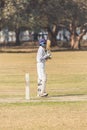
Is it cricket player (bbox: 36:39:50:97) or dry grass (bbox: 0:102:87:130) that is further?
cricket player (bbox: 36:39:50:97)

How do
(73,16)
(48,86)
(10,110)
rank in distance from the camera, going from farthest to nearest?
(73,16) < (48,86) < (10,110)

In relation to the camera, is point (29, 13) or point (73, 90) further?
point (29, 13)

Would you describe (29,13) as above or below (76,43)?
above

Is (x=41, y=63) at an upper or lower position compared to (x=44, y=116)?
upper

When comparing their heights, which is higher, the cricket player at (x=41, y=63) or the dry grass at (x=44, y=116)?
the cricket player at (x=41, y=63)

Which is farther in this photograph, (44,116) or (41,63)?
(41,63)

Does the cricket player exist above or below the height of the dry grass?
above

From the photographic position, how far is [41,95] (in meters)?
19.1

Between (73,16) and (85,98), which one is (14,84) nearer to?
(85,98)

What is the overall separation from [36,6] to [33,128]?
49559mm

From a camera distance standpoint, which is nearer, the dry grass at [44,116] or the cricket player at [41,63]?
the dry grass at [44,116]

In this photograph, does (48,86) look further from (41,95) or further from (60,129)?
(60,129)

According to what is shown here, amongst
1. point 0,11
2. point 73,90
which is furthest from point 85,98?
point 0,11

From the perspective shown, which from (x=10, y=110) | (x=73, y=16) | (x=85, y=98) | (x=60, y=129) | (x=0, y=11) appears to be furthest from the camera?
(x=73, y=16)
